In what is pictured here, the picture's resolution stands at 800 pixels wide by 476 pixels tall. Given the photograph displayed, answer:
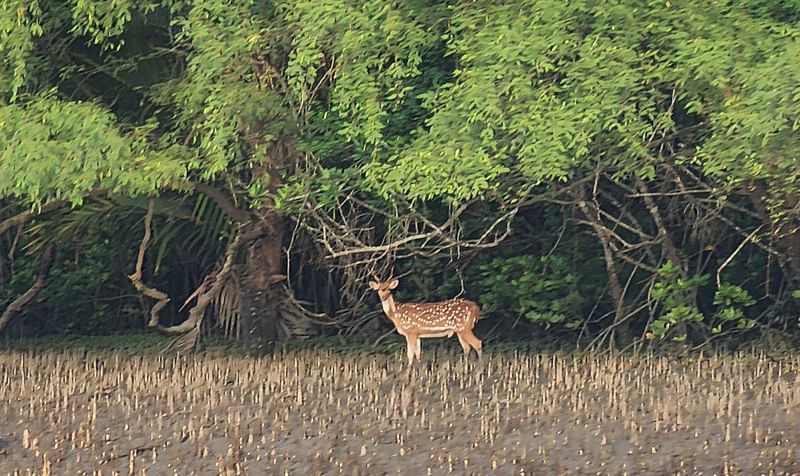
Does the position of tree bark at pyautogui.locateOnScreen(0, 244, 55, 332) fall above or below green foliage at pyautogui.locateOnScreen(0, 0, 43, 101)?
below

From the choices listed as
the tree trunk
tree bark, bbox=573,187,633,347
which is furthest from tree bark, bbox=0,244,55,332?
the tree trunk

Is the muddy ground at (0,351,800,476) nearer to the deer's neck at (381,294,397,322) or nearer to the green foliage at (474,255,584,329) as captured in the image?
the deer's neck at (381,294,397,322)

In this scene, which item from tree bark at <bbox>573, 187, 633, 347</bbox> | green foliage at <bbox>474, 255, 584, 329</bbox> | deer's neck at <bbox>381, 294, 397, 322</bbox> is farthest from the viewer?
green foliage at <bbox>474, 255, 584, 329</bbox>

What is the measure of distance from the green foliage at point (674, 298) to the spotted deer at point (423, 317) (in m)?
1.71

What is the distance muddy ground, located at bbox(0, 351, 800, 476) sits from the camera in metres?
8.31

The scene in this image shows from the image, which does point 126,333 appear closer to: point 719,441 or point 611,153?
point 611,153

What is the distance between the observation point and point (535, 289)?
14.2 m

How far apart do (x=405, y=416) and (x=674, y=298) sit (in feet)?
13.1

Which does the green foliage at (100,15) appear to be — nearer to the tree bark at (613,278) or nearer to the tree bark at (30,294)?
the tree bark at (613,278)

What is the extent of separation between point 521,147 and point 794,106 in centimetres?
208

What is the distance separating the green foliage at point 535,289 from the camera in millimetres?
14172

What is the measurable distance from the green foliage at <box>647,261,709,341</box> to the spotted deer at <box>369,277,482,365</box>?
5.61 feet

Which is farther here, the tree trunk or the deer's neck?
the deer's neck

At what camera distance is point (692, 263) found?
1450 centimetres
